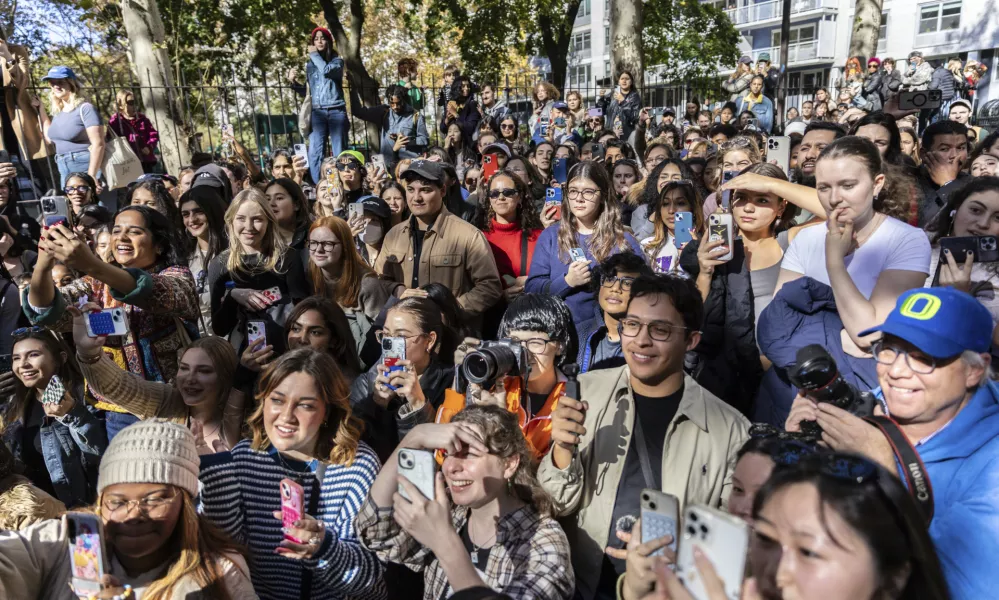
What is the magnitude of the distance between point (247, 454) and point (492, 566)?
3.42 ft

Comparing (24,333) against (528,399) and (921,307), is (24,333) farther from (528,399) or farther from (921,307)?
(921,307)

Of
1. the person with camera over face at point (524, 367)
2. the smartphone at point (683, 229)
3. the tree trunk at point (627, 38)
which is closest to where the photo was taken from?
the person with camera over face at point (524, 367)

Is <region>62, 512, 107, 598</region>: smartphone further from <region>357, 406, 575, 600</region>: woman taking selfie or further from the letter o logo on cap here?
the letter o logo on cap

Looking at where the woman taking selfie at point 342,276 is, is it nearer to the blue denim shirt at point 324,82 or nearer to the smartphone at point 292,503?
the smartphone at point 292,503

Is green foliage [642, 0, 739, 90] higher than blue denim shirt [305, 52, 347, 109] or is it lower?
higher

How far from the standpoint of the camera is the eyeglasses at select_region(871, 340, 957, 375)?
1.88m

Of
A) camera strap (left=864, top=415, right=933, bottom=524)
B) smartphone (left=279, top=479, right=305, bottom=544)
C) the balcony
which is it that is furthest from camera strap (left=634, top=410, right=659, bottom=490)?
the balcony

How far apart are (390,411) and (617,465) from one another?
3.46 feet

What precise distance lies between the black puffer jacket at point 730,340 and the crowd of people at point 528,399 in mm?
11

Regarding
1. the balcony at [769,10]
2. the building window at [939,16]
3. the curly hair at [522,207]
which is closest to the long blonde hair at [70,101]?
the curly hair at [522,207]

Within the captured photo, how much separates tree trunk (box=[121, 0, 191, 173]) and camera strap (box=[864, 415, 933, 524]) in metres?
8.96

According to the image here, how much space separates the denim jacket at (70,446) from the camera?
353 cm

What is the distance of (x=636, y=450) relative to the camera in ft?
8.18

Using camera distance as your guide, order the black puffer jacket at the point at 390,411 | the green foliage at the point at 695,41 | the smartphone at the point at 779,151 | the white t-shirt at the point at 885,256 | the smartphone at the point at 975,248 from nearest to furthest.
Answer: the smartphone at the point at 975,248 → the white t-shirt at the point at 885,256 → the black puffer jacket at the point at 390,411 → the smartphone at the point at 779,151 → the green foliage at the point at 695,41
